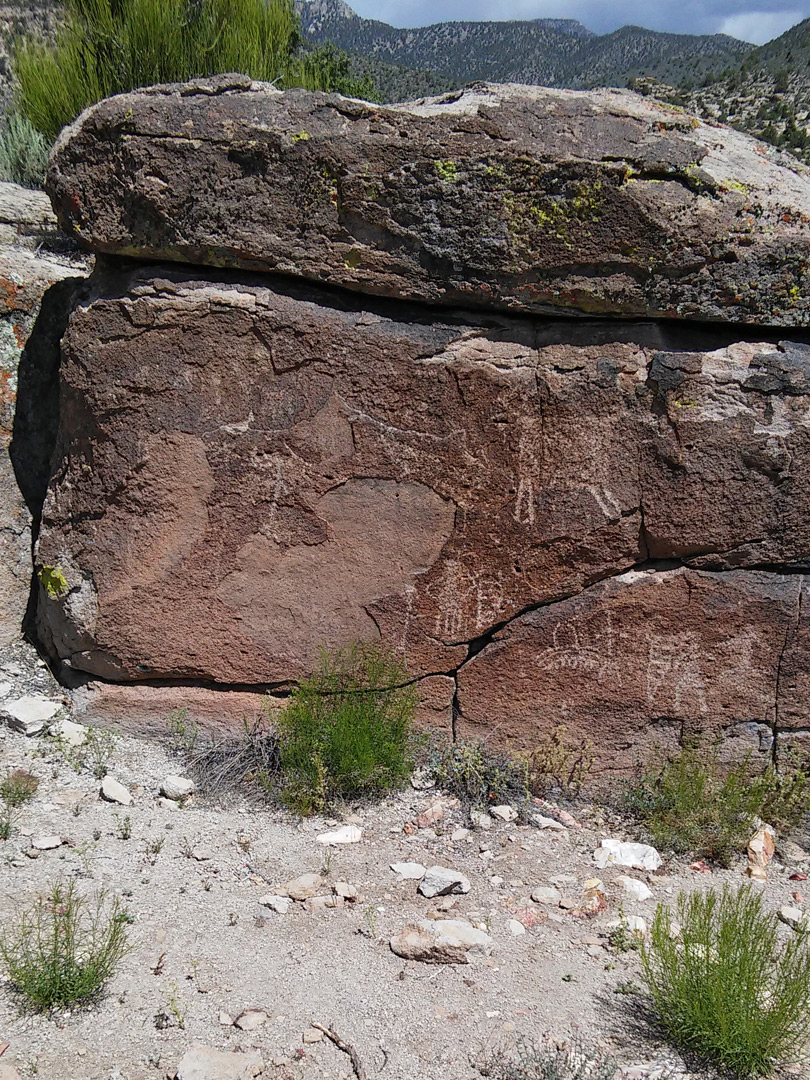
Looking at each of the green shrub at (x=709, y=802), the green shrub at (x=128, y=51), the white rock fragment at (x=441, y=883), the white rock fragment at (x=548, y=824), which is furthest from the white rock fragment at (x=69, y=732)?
the green shrub at (x=128, y=51)

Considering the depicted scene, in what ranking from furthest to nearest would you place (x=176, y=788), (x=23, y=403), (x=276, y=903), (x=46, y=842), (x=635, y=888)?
(x=23, y=403), (x=176, y=788), (x=635, y=888), (x=46, y=842), (x=276, y=903)

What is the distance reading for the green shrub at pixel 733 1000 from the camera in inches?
77.0

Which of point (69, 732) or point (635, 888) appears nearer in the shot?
point (635, 888)

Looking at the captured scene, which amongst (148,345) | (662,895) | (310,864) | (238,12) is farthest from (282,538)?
(238,12)

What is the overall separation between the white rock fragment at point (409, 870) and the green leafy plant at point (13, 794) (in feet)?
3.73

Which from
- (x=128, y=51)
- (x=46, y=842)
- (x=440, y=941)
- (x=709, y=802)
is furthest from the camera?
(x=128, y=51)

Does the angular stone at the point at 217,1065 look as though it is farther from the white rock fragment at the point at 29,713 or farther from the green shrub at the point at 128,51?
the green shrub at the point at 128,51

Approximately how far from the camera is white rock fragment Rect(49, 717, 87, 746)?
122 inches

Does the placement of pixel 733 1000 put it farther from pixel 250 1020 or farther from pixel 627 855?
pixel 250 1020

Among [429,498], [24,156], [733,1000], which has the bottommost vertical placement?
[733,1000]

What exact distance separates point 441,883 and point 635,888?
0.60 m

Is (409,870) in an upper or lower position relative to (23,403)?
lower

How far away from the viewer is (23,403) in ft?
11.3

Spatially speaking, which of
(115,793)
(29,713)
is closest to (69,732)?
(29,713)
